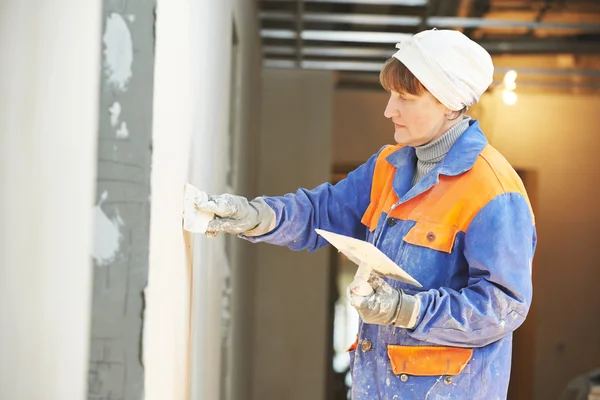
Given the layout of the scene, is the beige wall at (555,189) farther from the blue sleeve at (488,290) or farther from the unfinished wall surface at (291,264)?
the blue sleeve at (488,290)

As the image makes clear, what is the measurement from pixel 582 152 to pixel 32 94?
25.3 ft

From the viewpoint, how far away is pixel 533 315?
870cm

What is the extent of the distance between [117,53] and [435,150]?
0.99m

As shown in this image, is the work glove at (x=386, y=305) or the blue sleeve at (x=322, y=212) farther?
the blue sleeve at (x=322, y=212)

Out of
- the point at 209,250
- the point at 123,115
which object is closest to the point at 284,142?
the point at 209,250

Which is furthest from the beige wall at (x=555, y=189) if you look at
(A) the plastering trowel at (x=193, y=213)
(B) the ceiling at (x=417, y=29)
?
(A) the plastering trowel at (x=193, y=213)

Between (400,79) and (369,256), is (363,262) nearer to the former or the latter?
(369,256)

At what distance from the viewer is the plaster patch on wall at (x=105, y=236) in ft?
5.51

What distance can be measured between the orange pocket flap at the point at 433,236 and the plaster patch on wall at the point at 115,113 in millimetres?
871

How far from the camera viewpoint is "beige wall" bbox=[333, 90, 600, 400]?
8.42 metres

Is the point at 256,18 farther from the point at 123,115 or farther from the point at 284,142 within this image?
the point at 123,115

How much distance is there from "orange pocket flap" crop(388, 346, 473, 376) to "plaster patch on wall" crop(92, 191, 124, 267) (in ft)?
2.78

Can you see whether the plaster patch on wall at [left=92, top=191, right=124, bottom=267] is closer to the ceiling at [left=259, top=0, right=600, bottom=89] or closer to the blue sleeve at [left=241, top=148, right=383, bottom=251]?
the blue sleeve at [left=241, top=148, right=383, bottom=251]

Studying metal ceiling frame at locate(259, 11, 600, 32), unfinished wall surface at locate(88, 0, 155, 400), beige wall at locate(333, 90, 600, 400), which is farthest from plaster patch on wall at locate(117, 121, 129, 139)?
beige wall at locate(333, 90, 600, 400)
